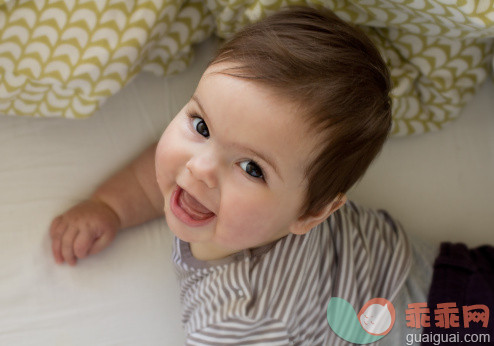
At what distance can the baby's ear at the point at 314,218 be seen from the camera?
31.1 inches

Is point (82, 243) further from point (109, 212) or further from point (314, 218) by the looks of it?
point (314, 218)

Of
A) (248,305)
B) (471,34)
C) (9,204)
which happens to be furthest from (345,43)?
(9,204)

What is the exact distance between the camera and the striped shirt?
0.84 metres

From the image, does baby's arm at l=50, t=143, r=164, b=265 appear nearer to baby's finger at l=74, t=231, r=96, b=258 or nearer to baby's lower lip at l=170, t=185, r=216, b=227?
baby's finger at l=74, t=231, r=96, b=258

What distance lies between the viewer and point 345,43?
738 mm

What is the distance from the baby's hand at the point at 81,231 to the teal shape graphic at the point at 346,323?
376mm

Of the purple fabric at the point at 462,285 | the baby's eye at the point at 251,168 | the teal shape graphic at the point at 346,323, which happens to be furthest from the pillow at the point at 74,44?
the purple fabric at the point at 462,285

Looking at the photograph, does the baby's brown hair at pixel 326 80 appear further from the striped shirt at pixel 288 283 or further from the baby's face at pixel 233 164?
the striped shirt at pixel 288 283

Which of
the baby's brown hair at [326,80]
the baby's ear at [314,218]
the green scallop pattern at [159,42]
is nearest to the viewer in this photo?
the baby's brown hair at [326,80]

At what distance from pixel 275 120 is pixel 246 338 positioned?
329 millimetres

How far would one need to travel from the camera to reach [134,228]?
1040 millimetres

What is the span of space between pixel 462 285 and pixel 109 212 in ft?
1.86

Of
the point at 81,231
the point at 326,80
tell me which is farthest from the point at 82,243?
the point at 326,80

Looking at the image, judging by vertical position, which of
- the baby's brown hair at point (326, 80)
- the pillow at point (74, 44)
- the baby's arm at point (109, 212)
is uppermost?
the baby's brown hair at point (326, 80)
